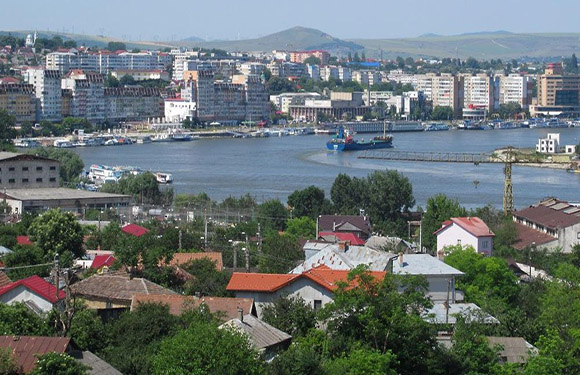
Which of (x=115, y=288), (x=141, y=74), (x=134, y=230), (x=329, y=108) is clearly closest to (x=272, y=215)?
(x=134, y=230)

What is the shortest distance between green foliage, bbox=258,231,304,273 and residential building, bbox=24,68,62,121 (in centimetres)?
2162

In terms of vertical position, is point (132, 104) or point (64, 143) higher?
point (132, 104)

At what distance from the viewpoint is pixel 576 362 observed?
3.93m

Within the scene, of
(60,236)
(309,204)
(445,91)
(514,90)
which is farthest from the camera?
(514,90)

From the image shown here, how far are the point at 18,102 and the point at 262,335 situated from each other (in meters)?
24.0

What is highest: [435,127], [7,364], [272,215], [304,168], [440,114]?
[7,364]

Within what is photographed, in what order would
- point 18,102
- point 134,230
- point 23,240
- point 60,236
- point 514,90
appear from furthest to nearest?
point 514,90
point 18,102
point 134,230
point 23,240
point 60,236

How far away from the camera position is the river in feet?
45.3

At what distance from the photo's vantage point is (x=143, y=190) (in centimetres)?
1146

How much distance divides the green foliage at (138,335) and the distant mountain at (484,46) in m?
78.6

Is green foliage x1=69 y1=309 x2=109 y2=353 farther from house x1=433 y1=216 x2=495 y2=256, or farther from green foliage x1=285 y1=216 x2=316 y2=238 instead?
green foliage x1=285 y1=216 x2=316 y2=238

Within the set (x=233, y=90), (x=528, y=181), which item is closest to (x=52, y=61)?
(x=233, y=90)

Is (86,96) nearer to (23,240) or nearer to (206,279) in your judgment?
(23,240)

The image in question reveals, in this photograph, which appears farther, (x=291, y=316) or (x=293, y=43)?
(x=293, y=43)
